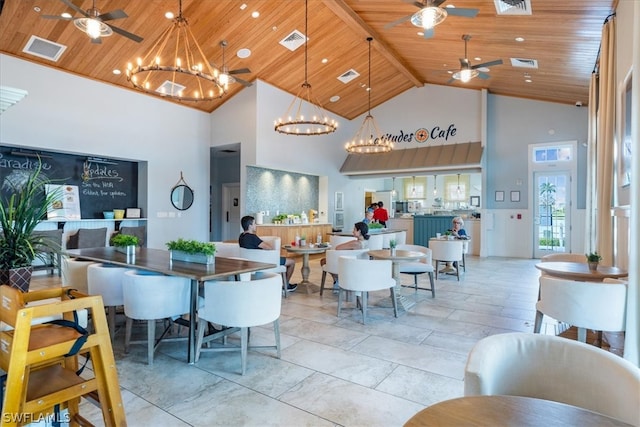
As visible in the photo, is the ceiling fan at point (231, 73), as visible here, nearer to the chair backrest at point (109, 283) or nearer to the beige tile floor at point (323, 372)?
the chair backrest at point (109, 283)

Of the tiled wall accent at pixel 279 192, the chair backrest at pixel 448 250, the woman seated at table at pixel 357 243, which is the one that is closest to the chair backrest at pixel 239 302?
the woman seated at table at pixel 357 243

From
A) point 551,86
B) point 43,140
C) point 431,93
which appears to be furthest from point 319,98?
point 43,140

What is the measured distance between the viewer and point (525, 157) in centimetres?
992

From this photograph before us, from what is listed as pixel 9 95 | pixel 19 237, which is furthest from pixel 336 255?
pixel 9 95

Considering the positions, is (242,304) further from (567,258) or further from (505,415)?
(567,258)

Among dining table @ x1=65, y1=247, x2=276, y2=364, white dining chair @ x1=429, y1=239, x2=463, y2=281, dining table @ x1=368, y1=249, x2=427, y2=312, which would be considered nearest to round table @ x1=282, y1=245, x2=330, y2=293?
dining table @ x1=368, y1=249, x2=427, y2=312

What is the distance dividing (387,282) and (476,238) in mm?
7488

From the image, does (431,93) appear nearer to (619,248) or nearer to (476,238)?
(476,238)

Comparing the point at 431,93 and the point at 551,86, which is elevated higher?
the point at 431,93

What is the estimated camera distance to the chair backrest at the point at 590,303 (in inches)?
108

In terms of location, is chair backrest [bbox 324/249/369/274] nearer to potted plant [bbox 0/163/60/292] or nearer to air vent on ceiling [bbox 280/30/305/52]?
potted plant [bbox 0/163/60/292]

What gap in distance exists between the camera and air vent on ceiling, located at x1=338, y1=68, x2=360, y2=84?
9449mm

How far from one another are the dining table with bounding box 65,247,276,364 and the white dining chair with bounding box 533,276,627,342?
244 centimetres

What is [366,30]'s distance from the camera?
7523mm
